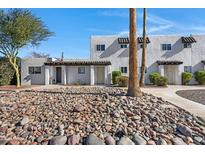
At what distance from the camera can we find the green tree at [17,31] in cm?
2517

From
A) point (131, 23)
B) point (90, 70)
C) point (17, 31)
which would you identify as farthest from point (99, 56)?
point (131, 23)

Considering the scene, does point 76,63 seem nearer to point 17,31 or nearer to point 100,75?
point 100,75

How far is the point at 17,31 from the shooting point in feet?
82.1

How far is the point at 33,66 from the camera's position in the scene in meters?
30.3

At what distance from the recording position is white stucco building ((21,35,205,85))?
29.8 metres

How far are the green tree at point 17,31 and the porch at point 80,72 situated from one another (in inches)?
151

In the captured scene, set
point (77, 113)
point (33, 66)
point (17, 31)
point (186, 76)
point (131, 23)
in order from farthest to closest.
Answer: point (33, 66)
point (186, 76)
point (17, 31)
point (131, 23)
point (77, 113)

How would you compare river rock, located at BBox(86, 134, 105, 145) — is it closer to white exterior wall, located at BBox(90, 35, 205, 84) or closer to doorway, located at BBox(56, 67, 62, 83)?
white exterior wall, located at BBox(90, 35, 205, 84)

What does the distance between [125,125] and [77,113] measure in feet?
6.24

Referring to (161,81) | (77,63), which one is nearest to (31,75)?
(77,63)

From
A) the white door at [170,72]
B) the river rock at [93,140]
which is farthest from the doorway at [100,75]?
the river rock at [93,140]

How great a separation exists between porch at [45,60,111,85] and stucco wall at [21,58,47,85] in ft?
2.61

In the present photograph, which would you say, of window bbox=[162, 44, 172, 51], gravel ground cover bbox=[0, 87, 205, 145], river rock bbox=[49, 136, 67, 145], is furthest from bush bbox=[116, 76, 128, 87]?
river rock bbox=[49, 136, 67, 145]

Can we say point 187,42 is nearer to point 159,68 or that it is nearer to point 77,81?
point 159,68
